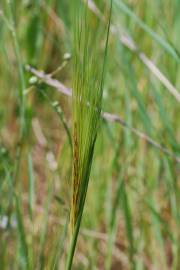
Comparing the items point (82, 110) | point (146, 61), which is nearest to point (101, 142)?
point (146, 61)

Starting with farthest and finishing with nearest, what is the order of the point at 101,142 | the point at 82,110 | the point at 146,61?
the point at 101,142, the point at 146,61, the point at 82,110

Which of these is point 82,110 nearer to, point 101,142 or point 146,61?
point 146,61

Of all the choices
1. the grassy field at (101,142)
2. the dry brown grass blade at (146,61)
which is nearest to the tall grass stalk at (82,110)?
the grassy field at (101,142)

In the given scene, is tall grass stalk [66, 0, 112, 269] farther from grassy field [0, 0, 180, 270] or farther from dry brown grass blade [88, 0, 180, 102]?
dry brown grass blade [88, 0, 180, 102]

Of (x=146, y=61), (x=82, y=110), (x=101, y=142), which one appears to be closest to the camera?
(x=82, y=110)

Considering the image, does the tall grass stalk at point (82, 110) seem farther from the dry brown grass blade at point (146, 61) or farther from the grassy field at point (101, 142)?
the dry brown grass blade at point (146, 61)

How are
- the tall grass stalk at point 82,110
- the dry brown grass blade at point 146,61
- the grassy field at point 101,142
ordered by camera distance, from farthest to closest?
the dry brown grass blade at point 146,61 → the grassy field at point 101,142 → the tall grass stalk at point 82,110

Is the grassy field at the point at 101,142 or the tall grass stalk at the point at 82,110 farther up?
the grassy field at the point at 101,142
